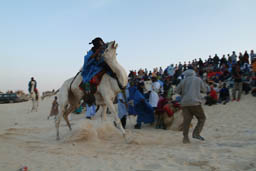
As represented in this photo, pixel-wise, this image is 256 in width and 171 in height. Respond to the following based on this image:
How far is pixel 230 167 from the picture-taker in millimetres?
3459

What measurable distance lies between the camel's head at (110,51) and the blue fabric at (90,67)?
0.18 meters

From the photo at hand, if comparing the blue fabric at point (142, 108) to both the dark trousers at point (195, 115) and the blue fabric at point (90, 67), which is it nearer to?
the blue fabric at point (90, 67)

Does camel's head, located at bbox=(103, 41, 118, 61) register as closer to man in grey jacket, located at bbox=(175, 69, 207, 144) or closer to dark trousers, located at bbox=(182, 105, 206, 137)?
man in grey jacket, located at bbox=(175, 69, 207, 144)

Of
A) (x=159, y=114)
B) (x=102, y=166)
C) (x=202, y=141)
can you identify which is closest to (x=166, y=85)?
(x=159, y=114)

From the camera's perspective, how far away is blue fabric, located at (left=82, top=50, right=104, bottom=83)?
6.27m

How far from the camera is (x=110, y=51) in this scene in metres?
6.21

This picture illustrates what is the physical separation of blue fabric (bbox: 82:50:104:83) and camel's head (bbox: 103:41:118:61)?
0.18 m

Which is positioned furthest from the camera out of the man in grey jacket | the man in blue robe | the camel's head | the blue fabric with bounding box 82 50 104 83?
the man in blue robe

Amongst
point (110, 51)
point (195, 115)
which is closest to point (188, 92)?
point (195, 115)

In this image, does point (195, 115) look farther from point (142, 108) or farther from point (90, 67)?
point (142, 108)

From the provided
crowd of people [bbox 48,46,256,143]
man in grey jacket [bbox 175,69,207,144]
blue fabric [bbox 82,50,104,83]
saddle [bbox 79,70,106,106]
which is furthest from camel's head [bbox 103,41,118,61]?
man in grey jacket [bbox 175,69,207,144]

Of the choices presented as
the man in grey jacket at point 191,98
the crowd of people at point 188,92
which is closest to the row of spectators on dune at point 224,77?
the crowd of people at point 188,92

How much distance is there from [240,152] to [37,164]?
365 cm

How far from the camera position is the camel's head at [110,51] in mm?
6113
